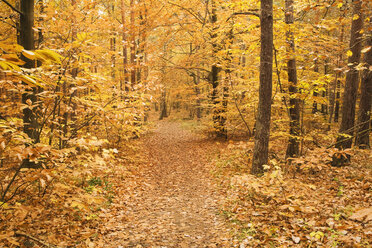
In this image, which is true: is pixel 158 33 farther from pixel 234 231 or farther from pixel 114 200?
pixel 234 231

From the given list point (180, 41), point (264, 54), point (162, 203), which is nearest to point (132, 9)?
point (180, 41)

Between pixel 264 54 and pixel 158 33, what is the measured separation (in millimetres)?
9797

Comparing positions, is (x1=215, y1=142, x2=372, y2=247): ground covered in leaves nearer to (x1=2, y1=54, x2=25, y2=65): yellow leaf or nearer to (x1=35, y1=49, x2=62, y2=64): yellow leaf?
(x1=35, y1=49, x2=62, y2=64): yellow leaf

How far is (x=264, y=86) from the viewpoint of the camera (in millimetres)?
6426

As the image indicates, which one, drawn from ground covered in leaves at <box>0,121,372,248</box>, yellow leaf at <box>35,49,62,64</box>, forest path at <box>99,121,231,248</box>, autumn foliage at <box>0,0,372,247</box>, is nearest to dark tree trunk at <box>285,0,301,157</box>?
autumn foliage at <box>0,0,372,247</box>

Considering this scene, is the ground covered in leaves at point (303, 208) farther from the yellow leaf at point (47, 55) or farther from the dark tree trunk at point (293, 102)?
the yellow leaf at point (47, 55)

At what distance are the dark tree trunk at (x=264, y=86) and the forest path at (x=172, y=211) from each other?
1.91m

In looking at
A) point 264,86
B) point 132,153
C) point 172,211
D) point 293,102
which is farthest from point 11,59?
point 132,153

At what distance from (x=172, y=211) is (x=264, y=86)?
4567 millimetres

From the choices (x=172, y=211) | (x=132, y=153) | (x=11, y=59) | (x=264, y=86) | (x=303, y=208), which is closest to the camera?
(x=11, y=59)

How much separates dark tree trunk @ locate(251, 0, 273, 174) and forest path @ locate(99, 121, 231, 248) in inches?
75.2

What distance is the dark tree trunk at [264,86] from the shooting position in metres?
6.14

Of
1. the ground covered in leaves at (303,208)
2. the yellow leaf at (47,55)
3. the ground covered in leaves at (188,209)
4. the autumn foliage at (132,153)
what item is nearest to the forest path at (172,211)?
the ground covered in leaves at (188,209)

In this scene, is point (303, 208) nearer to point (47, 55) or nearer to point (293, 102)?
point (293, 102)
